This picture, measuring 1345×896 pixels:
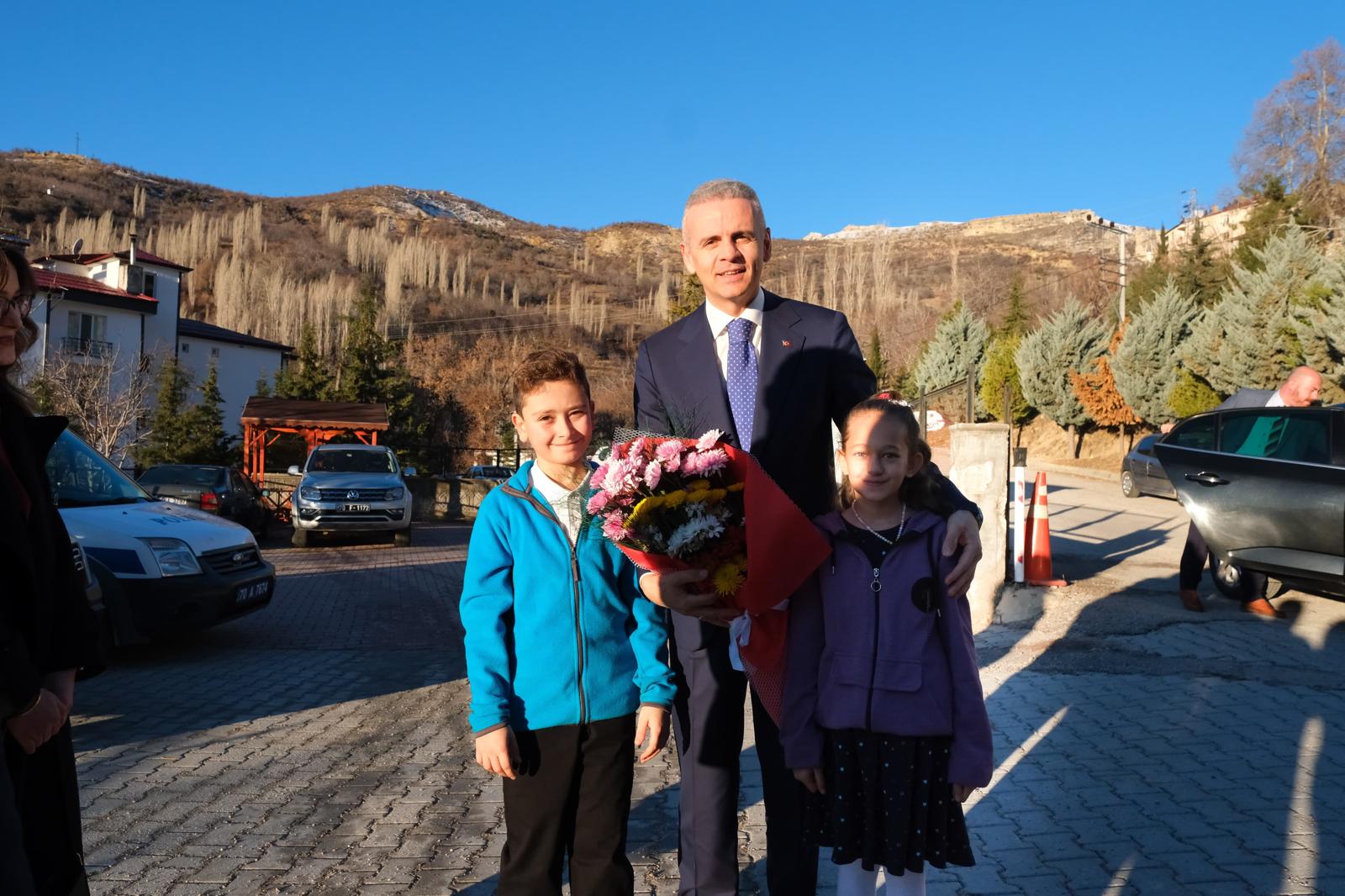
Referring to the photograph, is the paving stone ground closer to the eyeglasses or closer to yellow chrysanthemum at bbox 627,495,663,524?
yellow chrysanthemum at bbox 627,495,663,524

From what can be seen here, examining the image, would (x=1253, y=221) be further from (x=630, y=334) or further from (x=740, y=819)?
(x=630, y=334)

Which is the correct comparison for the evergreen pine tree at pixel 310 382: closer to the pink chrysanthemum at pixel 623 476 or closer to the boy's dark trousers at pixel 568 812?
the boy's dark trousers at pixel 568 812

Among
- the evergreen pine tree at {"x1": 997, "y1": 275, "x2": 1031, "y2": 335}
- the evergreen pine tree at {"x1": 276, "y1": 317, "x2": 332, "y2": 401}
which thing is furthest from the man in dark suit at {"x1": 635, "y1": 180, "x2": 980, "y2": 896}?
the evergreen pine tree at {"x1": 997, "y1": 275, "x2": 1031, "y2": 335}

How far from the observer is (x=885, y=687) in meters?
2.64

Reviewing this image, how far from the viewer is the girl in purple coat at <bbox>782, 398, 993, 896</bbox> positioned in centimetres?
263

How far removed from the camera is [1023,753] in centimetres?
530

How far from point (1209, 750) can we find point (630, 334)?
76825 mm

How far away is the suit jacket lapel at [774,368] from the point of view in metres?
3.04

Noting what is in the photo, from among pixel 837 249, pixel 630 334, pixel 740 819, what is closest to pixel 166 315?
pixel 630 334

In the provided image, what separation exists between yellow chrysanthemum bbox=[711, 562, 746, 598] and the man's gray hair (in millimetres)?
1123

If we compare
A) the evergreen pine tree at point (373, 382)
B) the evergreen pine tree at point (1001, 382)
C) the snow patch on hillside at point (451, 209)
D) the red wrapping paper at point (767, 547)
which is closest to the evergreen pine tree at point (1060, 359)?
the evergreen pine tree at point (1001, 382)

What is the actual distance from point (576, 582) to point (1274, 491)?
678 centimetres

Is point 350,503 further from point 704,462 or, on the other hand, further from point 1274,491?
point 704,462

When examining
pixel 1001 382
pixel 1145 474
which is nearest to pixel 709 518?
pixel 1145 474
